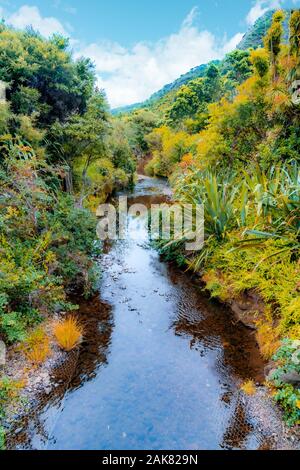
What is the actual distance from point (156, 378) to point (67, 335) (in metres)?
1.59

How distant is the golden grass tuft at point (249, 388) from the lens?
12.3 ft

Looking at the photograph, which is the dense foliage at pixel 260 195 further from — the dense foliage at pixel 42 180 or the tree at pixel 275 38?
the dense foliage at pixel 42 180

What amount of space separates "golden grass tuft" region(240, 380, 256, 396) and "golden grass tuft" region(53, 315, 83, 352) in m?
2.69

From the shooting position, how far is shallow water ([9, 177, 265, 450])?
3279 mm

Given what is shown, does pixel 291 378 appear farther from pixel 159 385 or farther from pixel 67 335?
pixel 67 335

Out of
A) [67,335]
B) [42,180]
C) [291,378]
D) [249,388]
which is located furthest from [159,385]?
[42,180]

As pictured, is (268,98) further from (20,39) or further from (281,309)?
(20,39)

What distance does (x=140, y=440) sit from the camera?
3.26m

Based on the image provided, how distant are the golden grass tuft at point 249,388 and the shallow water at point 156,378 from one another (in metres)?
0.12

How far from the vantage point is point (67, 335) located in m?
4.56

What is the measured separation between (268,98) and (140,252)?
6575mm

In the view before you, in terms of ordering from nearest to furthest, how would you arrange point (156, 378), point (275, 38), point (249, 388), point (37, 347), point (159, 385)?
point (249, 388)
point (159, 385)
point (156, 378)
point (37, 347)
point (275, 38)

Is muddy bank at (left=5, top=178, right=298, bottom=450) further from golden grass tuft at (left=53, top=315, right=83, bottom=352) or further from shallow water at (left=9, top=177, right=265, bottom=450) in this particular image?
golden grass tuft at (left=53, top=315, right=83, bottom=352)

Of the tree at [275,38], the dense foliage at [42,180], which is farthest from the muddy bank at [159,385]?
the tree at [275,38]
